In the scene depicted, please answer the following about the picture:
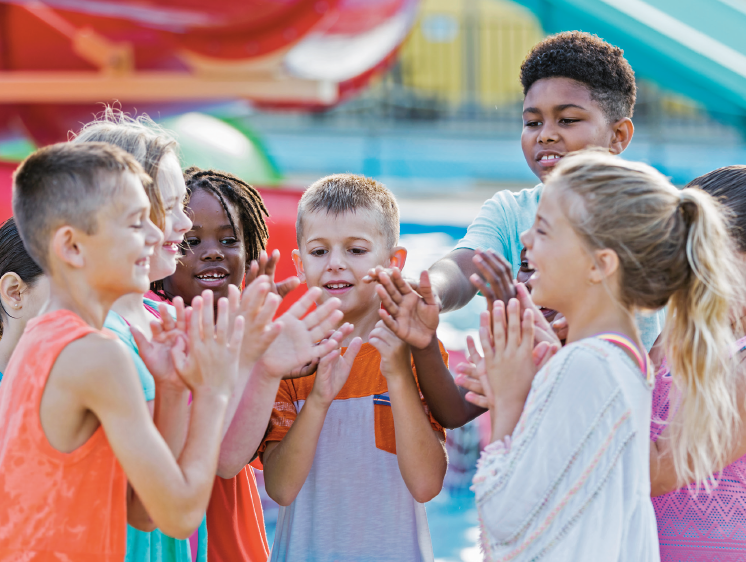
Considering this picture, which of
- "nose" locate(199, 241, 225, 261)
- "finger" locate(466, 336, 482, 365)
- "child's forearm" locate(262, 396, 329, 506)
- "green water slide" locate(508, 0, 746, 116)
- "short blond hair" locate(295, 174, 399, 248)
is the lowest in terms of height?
"child's forearm" locate(262, 396, 329, 506)

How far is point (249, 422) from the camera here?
166 centimetres

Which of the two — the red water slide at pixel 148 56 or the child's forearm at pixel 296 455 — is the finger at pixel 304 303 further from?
the red water slide at pixel 148 56

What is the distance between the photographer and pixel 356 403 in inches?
73.3

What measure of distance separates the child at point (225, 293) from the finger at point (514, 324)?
1.12ft

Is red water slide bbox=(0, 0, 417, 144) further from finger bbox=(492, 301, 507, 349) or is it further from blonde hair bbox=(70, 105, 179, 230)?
finger bbox=(492, 301, 507, 349)

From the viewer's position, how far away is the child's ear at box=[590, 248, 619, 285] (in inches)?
56.1

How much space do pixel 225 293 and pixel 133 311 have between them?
40 centimetres

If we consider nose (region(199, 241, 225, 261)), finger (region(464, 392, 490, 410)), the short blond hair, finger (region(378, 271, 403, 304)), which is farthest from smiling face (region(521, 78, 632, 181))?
nose (region(199, 241, 225, 261))

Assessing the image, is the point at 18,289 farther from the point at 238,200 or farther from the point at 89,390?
the point at 89,390

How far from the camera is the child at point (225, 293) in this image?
5.27 ft

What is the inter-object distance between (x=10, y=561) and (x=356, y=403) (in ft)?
2.66

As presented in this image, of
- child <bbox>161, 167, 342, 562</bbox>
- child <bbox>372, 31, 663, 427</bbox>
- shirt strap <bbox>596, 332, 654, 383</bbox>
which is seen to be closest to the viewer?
shirt strap <bbox>596, 332, 654, 383</bbox>

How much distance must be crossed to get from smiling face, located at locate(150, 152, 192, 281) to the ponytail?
107cm

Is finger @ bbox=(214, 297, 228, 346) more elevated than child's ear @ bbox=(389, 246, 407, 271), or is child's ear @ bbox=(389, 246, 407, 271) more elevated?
child's ear @ bbox=(389, 246, 407, 271)
